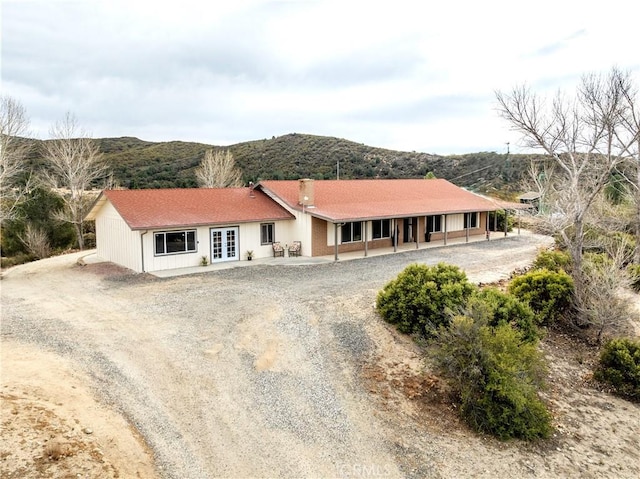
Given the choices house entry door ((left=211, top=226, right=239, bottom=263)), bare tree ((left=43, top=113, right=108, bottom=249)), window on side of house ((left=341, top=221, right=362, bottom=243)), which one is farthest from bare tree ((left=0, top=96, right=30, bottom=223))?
window on side of house ((left=341, top=221, right=362, bottom=243))

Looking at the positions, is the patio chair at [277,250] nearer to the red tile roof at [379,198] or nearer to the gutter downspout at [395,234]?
the red tile roof at [379,198]

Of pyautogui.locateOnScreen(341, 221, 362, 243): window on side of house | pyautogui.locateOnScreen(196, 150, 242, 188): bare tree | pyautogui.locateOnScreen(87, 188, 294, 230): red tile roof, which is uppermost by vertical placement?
pyautogui.locateOnScreen(196, 150, 242, 188): bare tree

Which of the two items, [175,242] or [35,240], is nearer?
[175,242]

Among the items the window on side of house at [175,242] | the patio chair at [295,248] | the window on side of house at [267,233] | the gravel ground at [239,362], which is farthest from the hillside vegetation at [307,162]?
the gravel ground at [239,362]

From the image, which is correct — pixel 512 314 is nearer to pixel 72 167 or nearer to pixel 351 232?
pixel 351 232

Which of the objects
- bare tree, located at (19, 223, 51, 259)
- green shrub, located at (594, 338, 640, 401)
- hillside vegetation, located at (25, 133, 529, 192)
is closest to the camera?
green shrub, located at (594, 338, 640, 401)

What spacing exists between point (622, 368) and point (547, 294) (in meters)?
3.24

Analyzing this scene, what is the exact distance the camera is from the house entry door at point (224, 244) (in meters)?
18.9

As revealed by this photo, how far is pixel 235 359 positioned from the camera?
9.22m

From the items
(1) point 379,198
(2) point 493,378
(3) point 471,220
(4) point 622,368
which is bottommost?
(4) point 622,368

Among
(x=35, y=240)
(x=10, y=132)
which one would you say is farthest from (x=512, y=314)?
(x=35, y=240)

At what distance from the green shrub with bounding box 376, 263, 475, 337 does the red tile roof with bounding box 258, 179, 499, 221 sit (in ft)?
26.8

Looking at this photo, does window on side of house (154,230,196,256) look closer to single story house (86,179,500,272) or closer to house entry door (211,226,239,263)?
single story house (86,179,500,272)

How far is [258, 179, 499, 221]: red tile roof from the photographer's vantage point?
21297 millimetres
